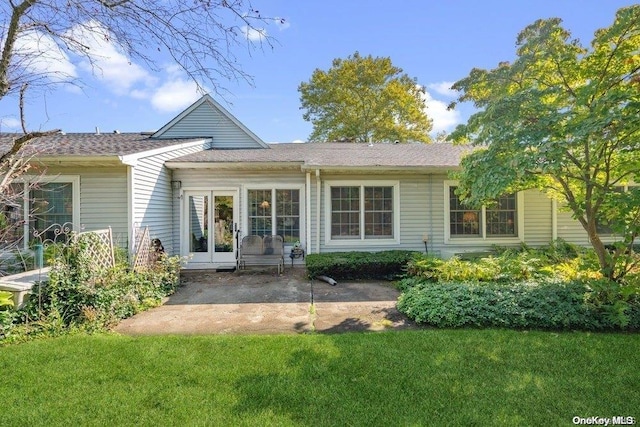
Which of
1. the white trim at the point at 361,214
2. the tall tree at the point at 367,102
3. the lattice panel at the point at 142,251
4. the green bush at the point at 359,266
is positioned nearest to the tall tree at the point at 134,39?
the lattice panel at the point at 142,251

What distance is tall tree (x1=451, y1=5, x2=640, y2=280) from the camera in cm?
463

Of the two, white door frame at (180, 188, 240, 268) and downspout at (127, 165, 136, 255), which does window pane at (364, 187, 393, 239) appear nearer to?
white door frame at (180, 188, 240, 268)

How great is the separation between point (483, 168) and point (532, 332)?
8.31 ft

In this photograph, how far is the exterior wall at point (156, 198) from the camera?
7.79 meters

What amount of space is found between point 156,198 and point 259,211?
270 centimetres

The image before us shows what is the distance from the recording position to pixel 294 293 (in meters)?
6.83

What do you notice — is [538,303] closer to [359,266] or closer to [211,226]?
[359,266]

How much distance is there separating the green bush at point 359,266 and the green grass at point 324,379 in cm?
357

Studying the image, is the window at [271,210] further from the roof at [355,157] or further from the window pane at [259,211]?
the roof at [355,157]

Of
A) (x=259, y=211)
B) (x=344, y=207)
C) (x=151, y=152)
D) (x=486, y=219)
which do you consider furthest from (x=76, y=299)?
(x=486, y=219)

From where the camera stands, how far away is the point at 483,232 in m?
9.80

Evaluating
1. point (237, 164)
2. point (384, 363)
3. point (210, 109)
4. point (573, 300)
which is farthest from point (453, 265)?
point (210, 109)

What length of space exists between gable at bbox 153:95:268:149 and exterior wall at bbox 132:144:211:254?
2.77 m

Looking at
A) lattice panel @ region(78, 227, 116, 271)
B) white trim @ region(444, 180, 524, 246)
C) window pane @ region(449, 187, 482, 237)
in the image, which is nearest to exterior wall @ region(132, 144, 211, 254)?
lattice panel @ region(78, 227, 116, 271)
